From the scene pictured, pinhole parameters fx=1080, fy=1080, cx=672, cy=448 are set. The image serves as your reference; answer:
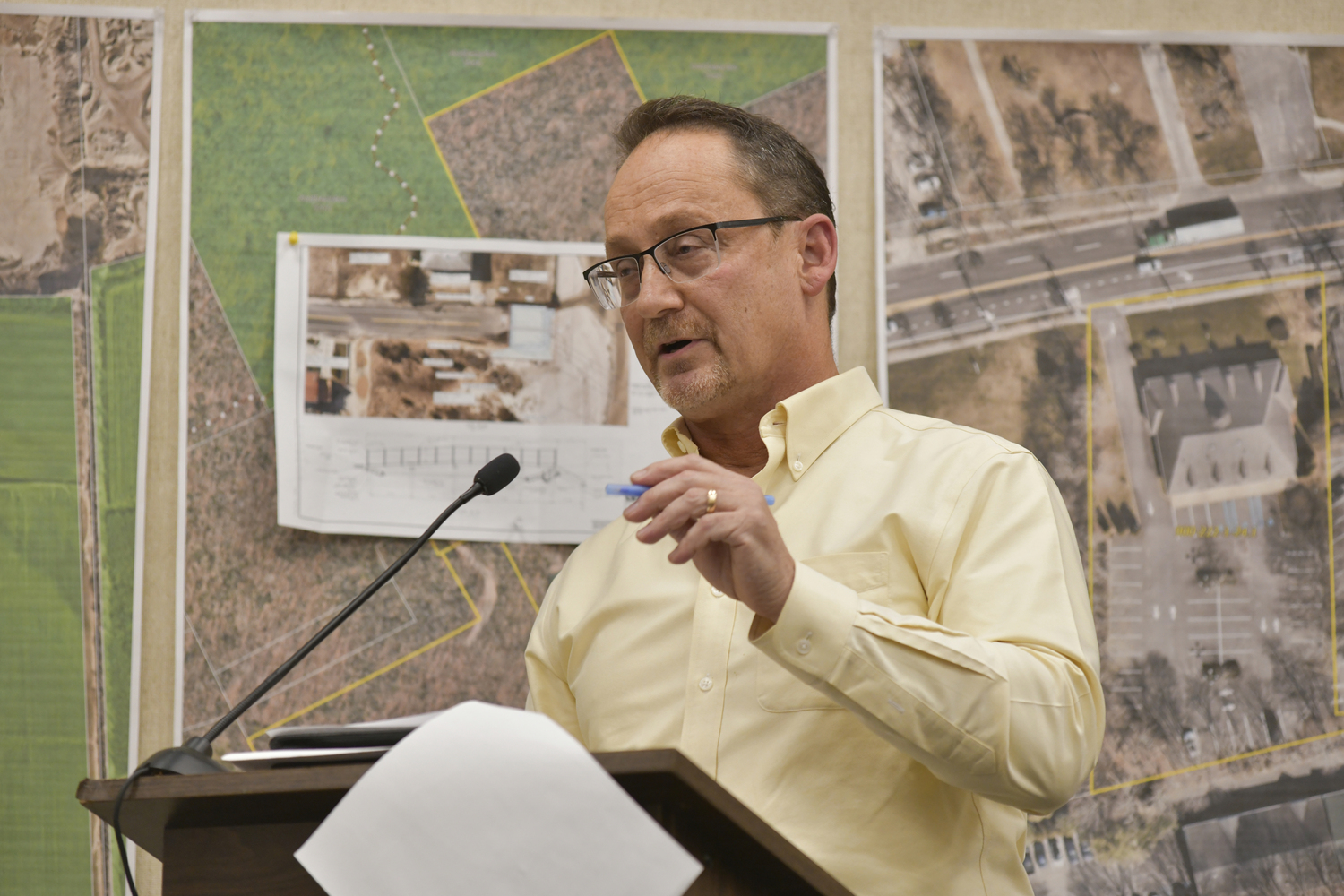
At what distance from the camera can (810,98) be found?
192cm

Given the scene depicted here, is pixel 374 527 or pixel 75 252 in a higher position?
pixel 75 252

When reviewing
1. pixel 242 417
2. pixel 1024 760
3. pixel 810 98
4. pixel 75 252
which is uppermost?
pixel 810 98

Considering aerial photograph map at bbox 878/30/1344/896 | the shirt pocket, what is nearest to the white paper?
the shirt pocket

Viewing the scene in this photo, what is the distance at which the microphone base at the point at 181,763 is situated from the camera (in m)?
0.88

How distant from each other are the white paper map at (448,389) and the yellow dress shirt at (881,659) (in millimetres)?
497

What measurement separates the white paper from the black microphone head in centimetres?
51

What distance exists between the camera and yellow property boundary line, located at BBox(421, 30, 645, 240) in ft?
6.25

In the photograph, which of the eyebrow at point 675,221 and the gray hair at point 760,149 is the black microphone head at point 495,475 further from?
the gray hair at point 760,149

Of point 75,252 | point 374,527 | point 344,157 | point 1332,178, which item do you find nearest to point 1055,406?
point 1332,178

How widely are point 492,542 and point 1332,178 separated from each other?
1605 millimetres

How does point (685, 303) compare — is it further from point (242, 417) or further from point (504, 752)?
point (242, 417)

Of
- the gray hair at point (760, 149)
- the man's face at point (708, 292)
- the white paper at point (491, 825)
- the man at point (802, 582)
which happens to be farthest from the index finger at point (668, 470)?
the gray hair at point (760, 149)

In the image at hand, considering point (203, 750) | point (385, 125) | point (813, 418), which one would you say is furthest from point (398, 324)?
point (203, 750)

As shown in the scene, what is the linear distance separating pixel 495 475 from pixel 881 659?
19.7 inches
